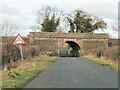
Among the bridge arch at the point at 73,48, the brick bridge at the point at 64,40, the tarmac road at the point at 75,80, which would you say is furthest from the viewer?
the bridge arch at the point at 73,48

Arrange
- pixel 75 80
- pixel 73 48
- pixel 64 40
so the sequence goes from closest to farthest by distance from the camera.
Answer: pixel 75 80, pixel 64 40, pixel 73 48

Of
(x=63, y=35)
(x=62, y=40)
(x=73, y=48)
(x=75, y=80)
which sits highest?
(x=63, y=35)

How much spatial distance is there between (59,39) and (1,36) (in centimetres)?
5148

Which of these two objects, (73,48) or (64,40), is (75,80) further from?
(73,48)

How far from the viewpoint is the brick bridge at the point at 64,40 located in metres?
76.7

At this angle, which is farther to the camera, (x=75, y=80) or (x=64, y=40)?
(x=64, y=40)

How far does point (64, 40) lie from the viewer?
78.3 metres

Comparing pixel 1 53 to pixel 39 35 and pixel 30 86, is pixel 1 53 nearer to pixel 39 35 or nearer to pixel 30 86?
pixel 30 86

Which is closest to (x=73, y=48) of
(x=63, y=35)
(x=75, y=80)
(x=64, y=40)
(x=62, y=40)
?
(x=64, y=40)

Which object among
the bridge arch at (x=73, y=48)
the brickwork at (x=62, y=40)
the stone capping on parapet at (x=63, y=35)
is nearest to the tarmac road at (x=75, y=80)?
the brickwork at (x=62, y=40)

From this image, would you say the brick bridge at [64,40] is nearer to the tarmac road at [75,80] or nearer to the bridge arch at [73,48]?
the bridge arch at [73,48]

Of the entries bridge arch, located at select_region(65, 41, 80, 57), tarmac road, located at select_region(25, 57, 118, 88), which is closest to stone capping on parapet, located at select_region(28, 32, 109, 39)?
bridge arch, located at select_region(65, 41, 80, 57)

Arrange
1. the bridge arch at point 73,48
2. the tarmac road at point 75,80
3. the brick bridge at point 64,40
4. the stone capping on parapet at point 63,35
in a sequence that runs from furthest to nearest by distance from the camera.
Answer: the bridge arch at point 73,48 → the stone capping on parapet at point 63,35 → the brick bridge at point 64,40 → the tarmac road at point 75,80

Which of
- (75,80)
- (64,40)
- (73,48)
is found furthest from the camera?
(73,48)
